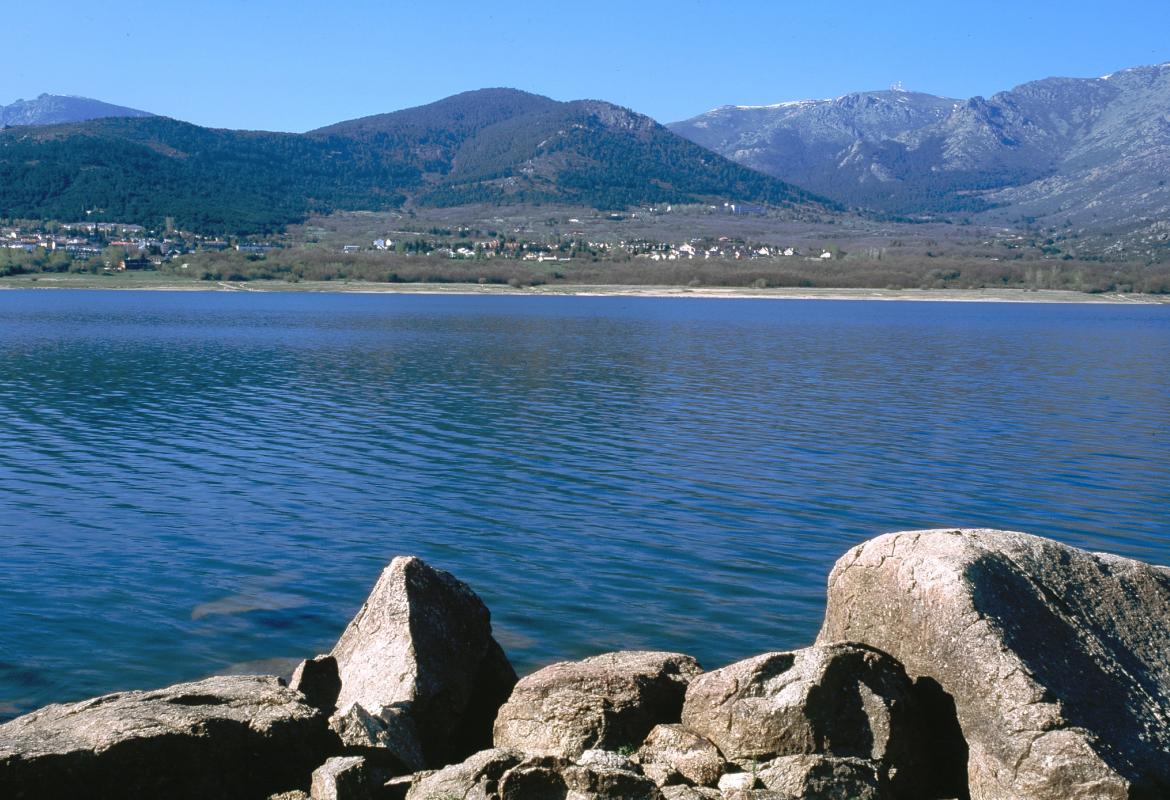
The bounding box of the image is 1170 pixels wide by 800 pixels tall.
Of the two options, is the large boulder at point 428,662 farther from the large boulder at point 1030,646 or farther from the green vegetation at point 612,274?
the green vegetation at point 612,274

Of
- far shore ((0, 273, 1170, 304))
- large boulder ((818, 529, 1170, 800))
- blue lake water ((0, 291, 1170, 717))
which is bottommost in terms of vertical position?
blue lake water ((0, 291, 1170, 717))

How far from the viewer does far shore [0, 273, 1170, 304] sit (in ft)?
535

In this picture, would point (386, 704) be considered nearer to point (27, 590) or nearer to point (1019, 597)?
point (1019, 597)

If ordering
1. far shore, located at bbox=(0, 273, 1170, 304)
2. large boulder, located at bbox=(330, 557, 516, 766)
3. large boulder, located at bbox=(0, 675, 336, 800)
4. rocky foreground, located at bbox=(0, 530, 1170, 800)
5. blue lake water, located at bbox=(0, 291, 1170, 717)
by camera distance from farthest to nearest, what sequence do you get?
far shore, located at bbox=(0, 273, 1170, 304)
blue lake water, located at bbox=(0, 291, 1170, 717)
large boulder, located at bbox=(330, 557, 516, 766)
rocky foreground, located at bbox=(0, 530, 1170, 800)
large boulder, located at bbox=(0, 675, 336, 800)

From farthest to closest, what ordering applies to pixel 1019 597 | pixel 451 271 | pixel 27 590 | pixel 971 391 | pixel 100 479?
pixel 451 271, pixel 971 391, pixel 100 479, pixel 27 590, pixel 1019 597

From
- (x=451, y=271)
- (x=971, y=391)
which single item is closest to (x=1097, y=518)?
(x=971, y=391)

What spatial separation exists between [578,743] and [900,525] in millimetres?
13416

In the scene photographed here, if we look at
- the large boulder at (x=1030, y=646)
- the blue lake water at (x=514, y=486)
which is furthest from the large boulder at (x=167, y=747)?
the large boulder at (x=1030, y=646)

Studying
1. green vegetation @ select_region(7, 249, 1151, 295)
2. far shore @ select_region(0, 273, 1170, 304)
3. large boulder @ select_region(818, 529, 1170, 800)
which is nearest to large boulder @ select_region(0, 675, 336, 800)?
large boulder @ select_region(818, 529, 1170, 800)

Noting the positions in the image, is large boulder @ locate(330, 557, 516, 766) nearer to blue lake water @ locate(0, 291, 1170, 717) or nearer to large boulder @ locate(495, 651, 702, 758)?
large boulder @ locate(495, 651, 702, 758)

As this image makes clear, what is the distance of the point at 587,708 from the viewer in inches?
374

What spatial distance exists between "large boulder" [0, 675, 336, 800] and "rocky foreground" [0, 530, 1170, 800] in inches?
0.6

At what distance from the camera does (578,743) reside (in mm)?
9359

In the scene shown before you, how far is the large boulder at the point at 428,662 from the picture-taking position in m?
10.0
